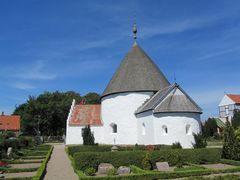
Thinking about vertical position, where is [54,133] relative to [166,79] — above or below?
below

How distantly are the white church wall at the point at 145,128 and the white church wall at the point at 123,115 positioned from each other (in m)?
1.48

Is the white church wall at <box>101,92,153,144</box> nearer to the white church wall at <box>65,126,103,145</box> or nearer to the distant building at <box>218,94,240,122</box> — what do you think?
the white church wall at <box>65,126,103,145</box>

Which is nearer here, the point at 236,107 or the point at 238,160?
the point at 238,160

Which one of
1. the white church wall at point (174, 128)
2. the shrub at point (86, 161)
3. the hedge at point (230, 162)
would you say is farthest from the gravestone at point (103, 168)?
the white church wall at point (174, 128)

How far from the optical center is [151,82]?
3444cm

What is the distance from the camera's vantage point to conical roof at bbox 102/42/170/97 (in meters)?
34.3

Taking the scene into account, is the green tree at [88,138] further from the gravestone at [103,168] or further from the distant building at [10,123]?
the distant building at [10,123]

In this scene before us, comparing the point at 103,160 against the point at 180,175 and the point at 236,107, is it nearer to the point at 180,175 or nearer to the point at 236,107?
the point at 180,175

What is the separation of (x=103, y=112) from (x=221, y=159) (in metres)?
19.6

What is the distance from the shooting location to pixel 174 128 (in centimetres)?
2734

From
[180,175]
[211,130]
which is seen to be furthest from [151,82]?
[211,130]

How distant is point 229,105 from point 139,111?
136 ft

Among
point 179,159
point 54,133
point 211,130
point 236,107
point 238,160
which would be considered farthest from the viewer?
point 54,133

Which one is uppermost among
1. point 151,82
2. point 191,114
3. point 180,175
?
point 151,82
